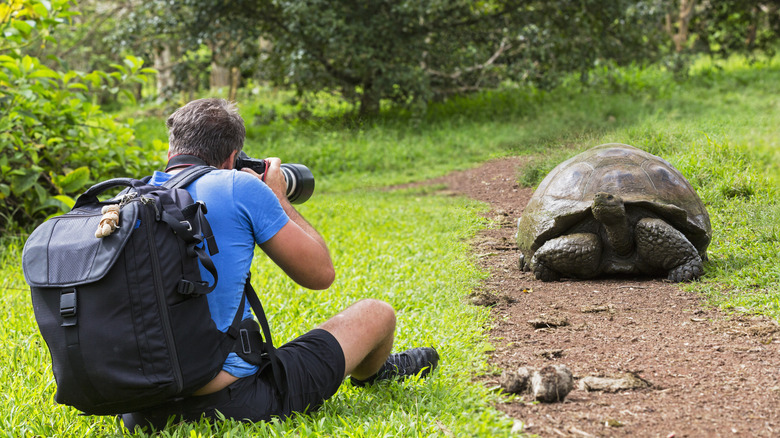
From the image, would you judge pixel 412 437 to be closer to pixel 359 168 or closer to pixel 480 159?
pixel 480 159

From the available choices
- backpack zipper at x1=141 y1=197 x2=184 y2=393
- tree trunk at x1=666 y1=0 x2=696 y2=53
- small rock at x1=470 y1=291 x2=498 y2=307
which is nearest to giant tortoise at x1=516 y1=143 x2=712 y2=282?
small rock at x1=470 y1=291 x2=498 y2=307

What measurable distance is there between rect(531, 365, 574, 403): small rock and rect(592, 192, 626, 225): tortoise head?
4.37 ft

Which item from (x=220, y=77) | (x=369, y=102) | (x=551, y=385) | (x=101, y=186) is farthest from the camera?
(x=220, y=77)

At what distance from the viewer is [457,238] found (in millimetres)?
3402

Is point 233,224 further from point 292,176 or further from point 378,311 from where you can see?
point 378,311

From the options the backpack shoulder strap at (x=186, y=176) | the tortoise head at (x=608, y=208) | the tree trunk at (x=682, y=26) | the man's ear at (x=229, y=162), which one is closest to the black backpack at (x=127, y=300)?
the backpack shoulder strap at (x=186, y=176)

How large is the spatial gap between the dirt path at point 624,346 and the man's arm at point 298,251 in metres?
0.76

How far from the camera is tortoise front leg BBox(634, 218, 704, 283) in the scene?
3.59 metres

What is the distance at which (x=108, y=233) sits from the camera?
2166 mm

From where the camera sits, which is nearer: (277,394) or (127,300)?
(127,300)

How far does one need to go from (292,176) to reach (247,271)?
470mm

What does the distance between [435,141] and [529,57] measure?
777 mm

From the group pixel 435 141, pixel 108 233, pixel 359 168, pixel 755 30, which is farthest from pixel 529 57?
pixel 755 30

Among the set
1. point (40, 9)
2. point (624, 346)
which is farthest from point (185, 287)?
point (40, 9)
